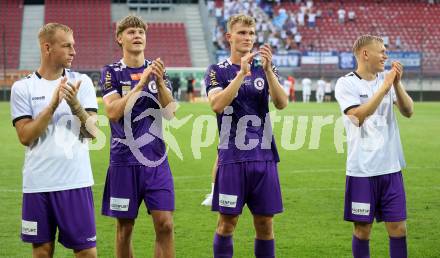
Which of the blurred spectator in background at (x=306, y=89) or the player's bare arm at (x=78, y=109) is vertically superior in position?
the blurred spectator in background at (x=306, y=89)

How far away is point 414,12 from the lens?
172 feet

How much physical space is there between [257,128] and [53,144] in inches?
69.5

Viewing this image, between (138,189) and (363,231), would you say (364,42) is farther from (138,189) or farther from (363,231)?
(138,189)

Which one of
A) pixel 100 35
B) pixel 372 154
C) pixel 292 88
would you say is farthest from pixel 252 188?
pixel 100 35

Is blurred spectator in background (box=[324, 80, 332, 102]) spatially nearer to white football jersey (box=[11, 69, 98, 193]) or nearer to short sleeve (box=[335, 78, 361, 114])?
short sleeve (box=[335, 78, 361, 114])

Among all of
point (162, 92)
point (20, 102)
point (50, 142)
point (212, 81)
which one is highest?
point (212, 81)

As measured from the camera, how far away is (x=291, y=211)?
1036cm

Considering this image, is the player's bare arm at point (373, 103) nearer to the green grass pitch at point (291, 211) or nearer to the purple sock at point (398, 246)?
the purple sock at point (398, 246)

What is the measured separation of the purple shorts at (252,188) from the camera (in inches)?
256

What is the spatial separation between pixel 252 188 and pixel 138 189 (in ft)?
3.07

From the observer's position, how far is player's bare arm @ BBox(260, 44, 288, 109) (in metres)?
6.25

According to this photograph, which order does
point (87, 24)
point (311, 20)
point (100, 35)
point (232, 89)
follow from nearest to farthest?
point (232, 89), point (100, 35), point (87, 24), point (311, 20)

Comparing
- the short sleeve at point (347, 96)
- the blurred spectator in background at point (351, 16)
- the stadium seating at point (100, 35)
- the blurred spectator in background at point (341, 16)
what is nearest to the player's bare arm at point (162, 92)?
the short sleeve at point (347, 96)

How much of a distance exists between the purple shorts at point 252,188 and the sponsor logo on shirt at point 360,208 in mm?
620
